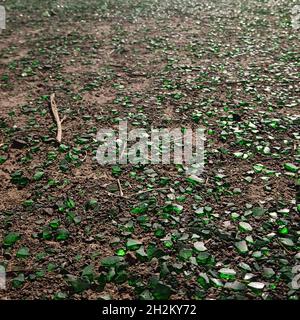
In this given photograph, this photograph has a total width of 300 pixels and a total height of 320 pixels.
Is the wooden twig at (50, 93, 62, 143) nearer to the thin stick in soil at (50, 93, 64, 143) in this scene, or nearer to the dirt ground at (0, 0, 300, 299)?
the thin stick in soil at (50, 93, 64, 143)

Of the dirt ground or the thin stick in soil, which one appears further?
the thin stick in soil

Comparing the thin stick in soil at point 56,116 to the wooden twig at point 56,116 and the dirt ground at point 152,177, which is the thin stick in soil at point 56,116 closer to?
the wooden twig at point 56,116

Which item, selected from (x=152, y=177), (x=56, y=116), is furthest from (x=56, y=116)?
(x=152, y=177)

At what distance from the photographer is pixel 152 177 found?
19.0 ft

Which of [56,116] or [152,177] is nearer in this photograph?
[152,177]

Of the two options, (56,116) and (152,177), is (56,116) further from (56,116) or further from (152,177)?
(152,177)

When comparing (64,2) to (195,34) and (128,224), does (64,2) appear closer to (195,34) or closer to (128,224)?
(195,34)

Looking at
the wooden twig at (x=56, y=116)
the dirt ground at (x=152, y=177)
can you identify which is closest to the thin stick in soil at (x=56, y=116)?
the wooden twig at (x=56, y=116)

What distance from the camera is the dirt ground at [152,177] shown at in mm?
4137

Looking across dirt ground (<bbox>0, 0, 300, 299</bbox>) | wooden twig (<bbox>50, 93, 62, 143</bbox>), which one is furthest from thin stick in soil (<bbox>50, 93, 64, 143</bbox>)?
dirt ground (<bbox>0, 0, 300, 299</bbox>)

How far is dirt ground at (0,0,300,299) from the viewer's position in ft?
13.6

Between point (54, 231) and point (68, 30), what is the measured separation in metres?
11.6

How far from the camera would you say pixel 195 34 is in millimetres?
13102
